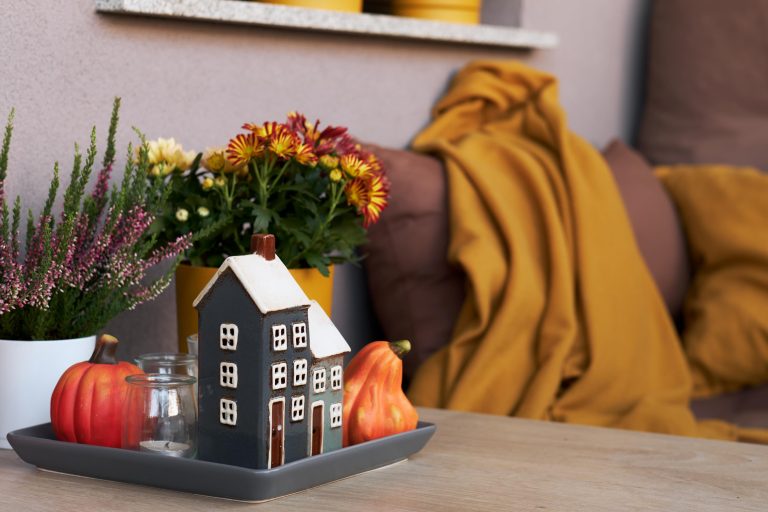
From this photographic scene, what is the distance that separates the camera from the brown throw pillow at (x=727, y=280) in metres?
2.01

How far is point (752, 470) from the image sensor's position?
1.07 m

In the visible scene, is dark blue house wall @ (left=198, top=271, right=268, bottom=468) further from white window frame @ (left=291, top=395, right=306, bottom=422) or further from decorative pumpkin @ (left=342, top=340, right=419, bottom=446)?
decorative pumpkin @ (left=342, top=340, right=419, bottom=446)

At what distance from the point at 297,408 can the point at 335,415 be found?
70mm

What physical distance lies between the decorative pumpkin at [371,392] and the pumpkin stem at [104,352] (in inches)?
8.5

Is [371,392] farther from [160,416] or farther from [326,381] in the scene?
[160,416]

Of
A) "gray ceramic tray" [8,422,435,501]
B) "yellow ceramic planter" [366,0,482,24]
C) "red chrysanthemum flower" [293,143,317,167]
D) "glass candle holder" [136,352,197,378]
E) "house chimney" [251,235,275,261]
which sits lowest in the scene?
"gray ceramic tray" [8,422,435,501]

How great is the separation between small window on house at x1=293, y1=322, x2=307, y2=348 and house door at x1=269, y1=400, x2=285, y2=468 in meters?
0.05

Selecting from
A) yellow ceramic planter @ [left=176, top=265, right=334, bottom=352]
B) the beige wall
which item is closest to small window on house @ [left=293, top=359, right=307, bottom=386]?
yellow ceramic planter @ [left=176, top=265, right=334, bottom=352]

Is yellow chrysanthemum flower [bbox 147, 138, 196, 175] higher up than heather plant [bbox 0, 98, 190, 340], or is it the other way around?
yellow chrysanthemum flower [bbox 147, 138, 196, 175]

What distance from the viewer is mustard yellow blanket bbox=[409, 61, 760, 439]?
5.76 ft

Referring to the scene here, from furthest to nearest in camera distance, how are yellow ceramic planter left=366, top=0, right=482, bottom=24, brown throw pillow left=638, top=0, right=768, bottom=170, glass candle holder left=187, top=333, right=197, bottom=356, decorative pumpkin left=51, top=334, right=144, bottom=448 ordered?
brown throw pillow left=638, top=0, right=768, bottom=170 < yellow ceramic planter left=366, top=0, right=482, bottom=24 < glass candle holder left=187, top=333, right=197, bottom=356 < decorative pumpkin left=51, top=334, right=144, bottom=448

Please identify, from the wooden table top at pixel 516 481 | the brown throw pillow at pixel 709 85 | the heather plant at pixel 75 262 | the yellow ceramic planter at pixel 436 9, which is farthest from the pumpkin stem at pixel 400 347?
the brown throw pillow at pixel 709 85

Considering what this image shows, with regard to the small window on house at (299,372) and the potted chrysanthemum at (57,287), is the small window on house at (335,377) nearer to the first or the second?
the small window on house at (299,372)

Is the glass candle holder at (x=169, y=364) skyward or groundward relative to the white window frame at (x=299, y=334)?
groundward
